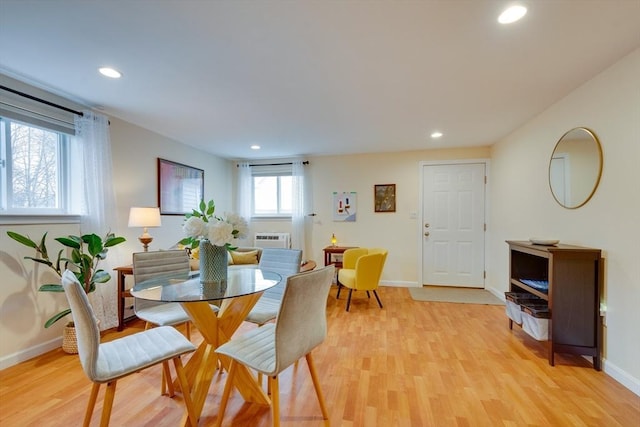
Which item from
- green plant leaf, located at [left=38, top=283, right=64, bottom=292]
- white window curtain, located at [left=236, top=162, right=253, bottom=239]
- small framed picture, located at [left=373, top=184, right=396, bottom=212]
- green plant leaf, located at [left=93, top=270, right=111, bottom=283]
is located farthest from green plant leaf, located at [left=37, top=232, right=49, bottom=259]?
small framed picture, located at [left=373, top=184, right=396, bottom=212]

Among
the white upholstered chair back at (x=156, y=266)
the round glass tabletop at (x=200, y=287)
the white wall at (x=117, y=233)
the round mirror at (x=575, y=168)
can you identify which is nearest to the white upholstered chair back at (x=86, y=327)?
the round glass tabletop at (x=200, y=287)

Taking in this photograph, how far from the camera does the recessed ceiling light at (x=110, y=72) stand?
204 cm

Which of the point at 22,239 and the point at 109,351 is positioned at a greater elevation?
the point at 22,239

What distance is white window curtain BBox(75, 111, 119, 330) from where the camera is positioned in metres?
2.66

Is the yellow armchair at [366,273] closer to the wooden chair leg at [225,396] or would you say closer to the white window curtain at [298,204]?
the white window curtain at [298,204]

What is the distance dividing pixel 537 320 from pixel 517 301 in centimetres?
33

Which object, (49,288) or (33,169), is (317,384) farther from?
(33,169)

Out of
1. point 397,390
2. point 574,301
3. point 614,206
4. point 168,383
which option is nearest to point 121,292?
point 168,383

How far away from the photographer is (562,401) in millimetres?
1761

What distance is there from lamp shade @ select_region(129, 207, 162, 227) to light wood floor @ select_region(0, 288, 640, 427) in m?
1.13

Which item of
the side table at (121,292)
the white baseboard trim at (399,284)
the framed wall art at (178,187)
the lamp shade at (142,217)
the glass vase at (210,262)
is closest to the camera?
the glass vase at (210,262)

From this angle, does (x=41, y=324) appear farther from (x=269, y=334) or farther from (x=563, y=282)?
(x=563, y=282)

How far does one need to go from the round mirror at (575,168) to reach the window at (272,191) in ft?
12.1

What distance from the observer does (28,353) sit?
2287 millimetres
